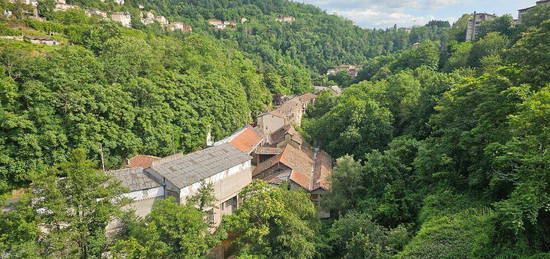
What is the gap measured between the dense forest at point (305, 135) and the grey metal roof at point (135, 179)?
3508mm

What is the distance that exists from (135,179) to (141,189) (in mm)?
1155

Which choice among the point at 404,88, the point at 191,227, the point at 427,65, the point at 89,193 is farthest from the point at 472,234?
the point at 427,65

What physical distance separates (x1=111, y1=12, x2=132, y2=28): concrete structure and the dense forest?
23163 millimetres

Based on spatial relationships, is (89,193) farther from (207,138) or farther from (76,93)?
(207,138)

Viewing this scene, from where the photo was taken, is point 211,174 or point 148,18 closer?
point 211,174

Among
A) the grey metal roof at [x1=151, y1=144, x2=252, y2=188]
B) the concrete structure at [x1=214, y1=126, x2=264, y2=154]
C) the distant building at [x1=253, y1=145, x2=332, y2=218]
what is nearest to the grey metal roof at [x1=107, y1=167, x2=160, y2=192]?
the grey metal roof at [x1=151, y1=144, x2=252, y2=188]

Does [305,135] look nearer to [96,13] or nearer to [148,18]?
[96,13]


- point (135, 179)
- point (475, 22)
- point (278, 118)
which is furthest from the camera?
point (475, 22)

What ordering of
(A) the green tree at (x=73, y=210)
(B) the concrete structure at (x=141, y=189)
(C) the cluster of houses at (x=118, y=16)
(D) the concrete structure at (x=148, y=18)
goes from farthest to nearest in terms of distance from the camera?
1. (D) the concrete structure at (x=148, y=18)
2. (C) the cluster of houses at (x=118, y=16)
3. (B) the concrete structure at (x=141, y=189)
4. (A) the green tree at (x=73, y=210)

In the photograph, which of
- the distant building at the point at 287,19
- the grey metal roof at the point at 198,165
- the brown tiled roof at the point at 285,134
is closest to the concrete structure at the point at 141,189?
the grey metal roof at the point at 198,165

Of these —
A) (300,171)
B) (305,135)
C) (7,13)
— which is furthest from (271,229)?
(7,13)

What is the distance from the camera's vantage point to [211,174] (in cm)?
2773

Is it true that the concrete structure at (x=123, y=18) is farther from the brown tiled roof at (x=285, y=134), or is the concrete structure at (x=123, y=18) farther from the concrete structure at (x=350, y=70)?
the concrete structure at (x=350, y=70)

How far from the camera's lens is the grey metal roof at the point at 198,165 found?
2584cm
